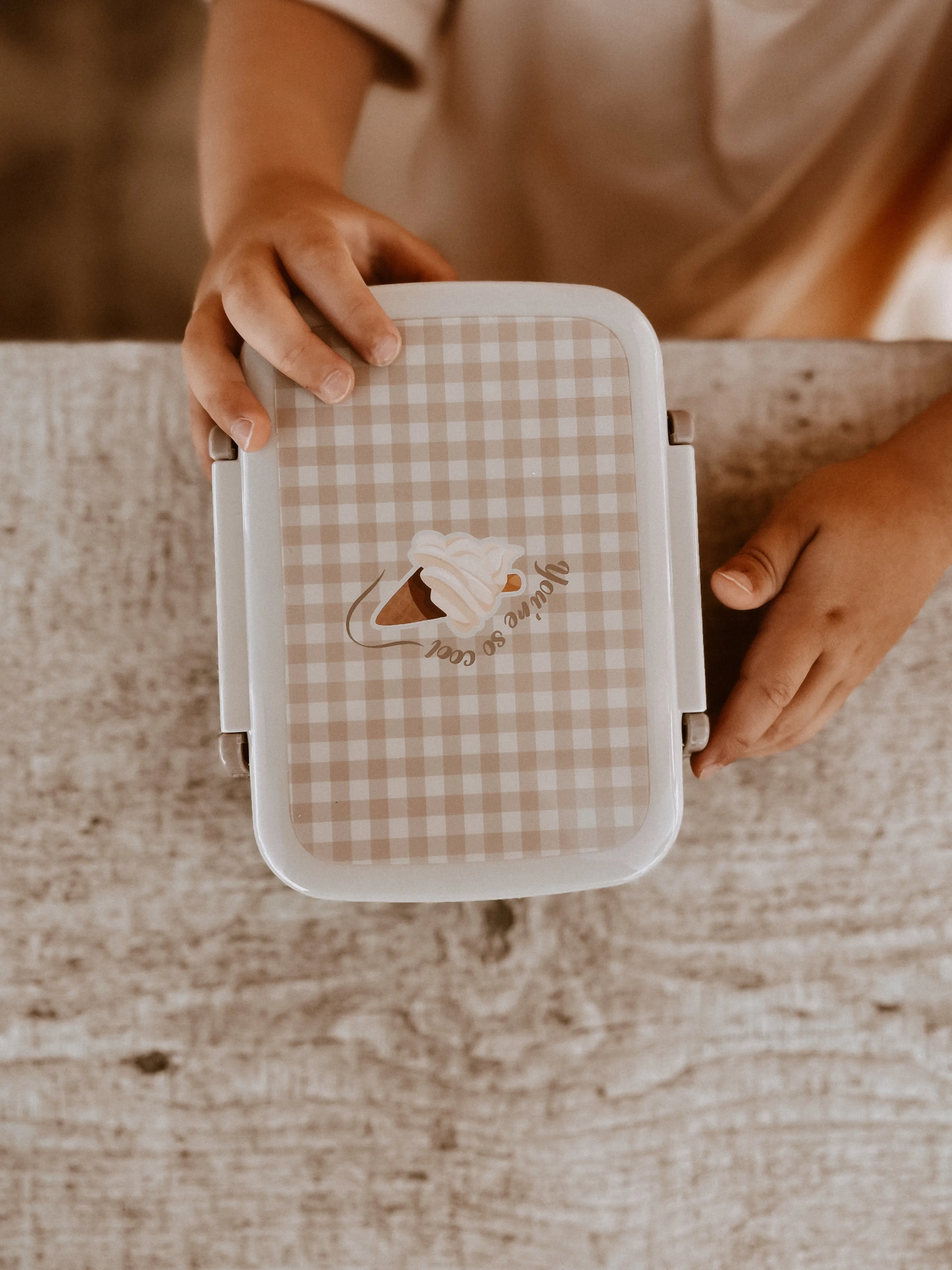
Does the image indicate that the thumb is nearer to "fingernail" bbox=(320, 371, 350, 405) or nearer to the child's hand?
the child's hand

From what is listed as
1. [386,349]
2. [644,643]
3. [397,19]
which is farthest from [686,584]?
[397,19]

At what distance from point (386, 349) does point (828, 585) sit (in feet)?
0.71

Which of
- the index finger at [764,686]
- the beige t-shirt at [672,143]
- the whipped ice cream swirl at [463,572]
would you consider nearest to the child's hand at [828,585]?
the index finger at [764,686]

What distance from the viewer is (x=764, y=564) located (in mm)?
Answer: 393

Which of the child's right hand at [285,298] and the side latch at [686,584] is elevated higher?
the child's right hand at [285,298]

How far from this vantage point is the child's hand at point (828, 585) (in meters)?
0.39

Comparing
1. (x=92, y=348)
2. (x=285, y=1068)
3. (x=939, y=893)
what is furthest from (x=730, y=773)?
(x=92, y=348)

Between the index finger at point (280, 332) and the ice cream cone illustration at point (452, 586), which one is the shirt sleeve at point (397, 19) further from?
the ice cream cone illustration at point (452, 586)

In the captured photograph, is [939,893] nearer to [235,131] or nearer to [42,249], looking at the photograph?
[235,131]

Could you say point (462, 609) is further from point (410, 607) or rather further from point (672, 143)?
point (672, 143)

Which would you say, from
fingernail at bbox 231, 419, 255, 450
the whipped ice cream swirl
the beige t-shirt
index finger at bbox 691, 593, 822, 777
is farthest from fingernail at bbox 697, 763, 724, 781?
the beige t-shirt

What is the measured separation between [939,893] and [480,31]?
50cm

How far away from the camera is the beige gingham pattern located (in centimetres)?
34

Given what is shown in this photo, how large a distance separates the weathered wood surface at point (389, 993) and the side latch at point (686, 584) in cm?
9
